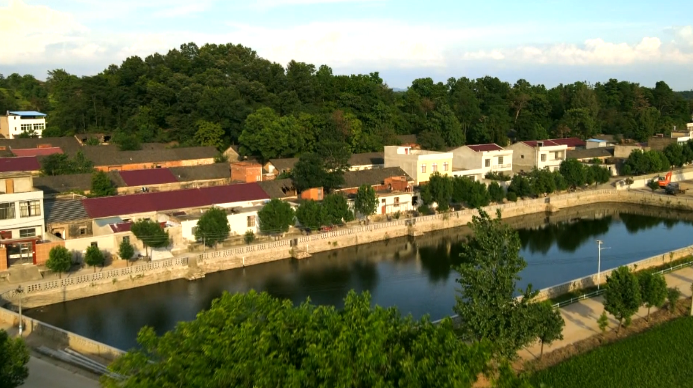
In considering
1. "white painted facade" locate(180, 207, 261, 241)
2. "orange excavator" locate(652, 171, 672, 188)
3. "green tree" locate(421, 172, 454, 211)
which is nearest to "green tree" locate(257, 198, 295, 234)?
"white painted facade" locate(180, 207, 261, 241)

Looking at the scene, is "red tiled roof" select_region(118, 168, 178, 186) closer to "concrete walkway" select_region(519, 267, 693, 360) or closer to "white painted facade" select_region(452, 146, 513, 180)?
"white painted facade" select_region(452, 146, 513, 180)


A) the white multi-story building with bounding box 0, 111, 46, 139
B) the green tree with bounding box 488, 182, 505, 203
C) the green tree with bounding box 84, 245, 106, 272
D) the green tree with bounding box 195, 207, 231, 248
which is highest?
the white multi-story building with bounding box 0, 111, 46, 139

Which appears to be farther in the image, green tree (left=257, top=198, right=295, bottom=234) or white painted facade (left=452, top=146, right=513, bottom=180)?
white painted facade (left=452, top=146, right=513, bottom=180)

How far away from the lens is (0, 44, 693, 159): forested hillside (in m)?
30.2

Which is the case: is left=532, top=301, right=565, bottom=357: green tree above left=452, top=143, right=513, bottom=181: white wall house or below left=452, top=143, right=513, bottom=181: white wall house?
below

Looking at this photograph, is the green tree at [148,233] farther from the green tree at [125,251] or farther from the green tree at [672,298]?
the green tree at [672,298]

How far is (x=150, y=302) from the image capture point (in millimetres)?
14195

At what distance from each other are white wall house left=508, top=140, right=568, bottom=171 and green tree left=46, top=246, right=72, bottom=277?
20.3 m

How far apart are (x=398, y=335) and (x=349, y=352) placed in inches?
32.7

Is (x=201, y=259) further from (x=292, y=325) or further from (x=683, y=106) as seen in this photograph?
(x=683, y=106)

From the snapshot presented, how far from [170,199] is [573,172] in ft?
52.9

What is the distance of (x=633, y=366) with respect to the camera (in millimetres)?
10117

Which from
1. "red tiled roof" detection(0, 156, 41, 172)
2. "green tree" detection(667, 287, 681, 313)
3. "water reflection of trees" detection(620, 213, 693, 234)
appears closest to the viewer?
"green tree" detection(667, 287, 681, 313)

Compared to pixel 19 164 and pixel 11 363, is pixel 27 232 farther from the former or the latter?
pixel 19 164
